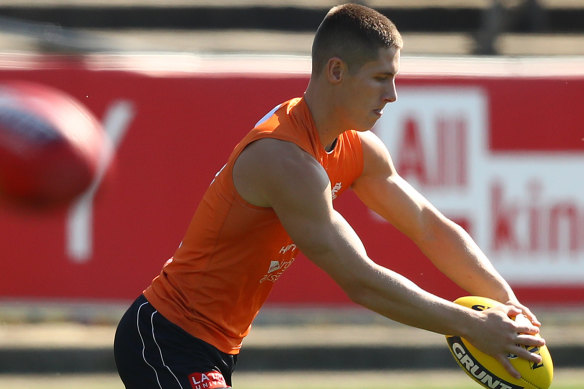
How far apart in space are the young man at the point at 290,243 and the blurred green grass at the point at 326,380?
2.92m

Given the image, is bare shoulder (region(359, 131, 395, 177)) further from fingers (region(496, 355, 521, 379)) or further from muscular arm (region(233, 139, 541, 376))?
fingers (region(496, 355, 521, 379))

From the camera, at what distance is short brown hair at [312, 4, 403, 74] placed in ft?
11.9

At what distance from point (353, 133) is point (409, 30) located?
6610mm

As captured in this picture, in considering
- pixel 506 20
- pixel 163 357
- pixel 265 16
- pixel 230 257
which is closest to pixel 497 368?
pixel 230 257

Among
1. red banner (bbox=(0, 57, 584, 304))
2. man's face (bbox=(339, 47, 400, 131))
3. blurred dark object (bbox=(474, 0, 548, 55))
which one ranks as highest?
man's face (bbox=(339, 47, 400, 131))

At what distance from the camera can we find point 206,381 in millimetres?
3703

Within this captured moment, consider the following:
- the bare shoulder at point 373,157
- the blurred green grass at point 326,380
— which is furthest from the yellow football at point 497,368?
the blurred green grass at point 326,380

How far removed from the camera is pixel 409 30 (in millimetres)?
10430

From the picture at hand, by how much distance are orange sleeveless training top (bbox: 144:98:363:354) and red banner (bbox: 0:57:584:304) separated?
3124 mm

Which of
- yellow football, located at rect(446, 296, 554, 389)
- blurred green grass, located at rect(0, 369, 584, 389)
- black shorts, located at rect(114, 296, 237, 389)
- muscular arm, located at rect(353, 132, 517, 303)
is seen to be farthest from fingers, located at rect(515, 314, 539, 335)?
blurred green grass, located at rect(0, 369, 584, 389)

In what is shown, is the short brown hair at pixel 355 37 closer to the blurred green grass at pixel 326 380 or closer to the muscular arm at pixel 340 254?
the muscular arm at pixel 340 254

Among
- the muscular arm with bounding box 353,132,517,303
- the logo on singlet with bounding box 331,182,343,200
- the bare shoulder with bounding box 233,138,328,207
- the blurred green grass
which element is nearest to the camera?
the bare shoulder with bounding box 233,138,328,207

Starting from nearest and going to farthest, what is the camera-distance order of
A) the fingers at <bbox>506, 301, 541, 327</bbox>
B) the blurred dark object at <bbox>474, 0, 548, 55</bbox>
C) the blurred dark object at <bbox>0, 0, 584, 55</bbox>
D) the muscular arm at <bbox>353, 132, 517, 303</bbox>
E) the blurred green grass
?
the fingers at <bbox>506, 301, 541, 327</bbox>, the muscular arm at <bbox>353, 132, 517, 303</bbox>, the blurred green grass, the blurred dark object at <bbox>474, 0, 548, 55</bbox>, the blurred dark object at <bbox>0, 0, 584, 55</bbox>

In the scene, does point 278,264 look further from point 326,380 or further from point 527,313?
point 326,380
